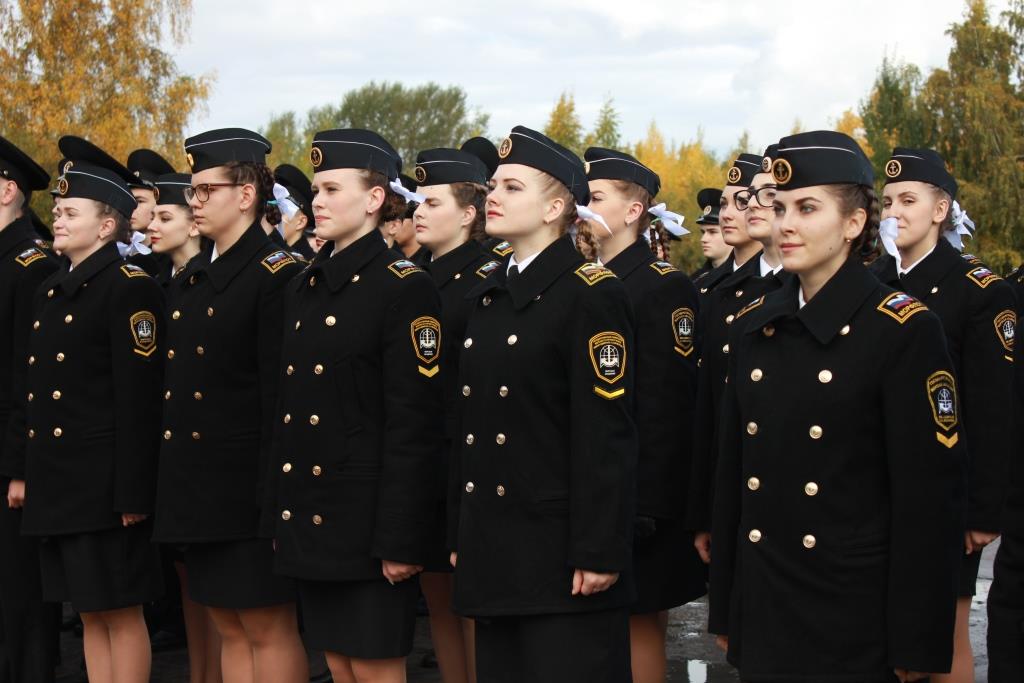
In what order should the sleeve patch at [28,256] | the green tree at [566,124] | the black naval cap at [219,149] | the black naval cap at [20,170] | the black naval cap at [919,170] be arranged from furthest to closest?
the green tree at [566,124] → the black naval cap at [20,170] → the sleeve patch at [28,256] → the black naval cap at [919,170] → the black naval cap at [219,149]

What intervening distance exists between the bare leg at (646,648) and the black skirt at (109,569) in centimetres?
201

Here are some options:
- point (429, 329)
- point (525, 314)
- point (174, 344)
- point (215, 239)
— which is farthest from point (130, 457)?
point (525, 314)

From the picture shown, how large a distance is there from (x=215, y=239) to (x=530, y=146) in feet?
5.47

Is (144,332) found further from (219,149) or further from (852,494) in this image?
(852,494)

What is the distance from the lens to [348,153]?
17.0 feet

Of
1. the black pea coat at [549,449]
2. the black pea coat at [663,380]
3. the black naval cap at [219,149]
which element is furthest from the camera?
the black naval cap at [219,149]

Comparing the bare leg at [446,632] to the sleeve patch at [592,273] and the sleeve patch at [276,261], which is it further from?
the sleeve patch at [592,273]

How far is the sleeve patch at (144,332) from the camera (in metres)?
5.80

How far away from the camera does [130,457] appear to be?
5.71 m

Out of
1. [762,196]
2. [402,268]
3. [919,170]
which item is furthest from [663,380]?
[919,170]

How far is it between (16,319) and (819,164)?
405 cm

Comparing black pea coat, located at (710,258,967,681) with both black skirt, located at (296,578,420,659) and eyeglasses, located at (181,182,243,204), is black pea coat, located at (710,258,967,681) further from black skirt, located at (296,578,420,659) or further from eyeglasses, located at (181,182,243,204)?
eyeglasses, located at (181,182,243,204)

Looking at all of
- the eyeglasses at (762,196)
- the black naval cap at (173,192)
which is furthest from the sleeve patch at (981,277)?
the black naval cap at (173,192)

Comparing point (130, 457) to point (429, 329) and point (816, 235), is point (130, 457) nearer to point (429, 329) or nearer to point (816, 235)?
point (429, 329)
